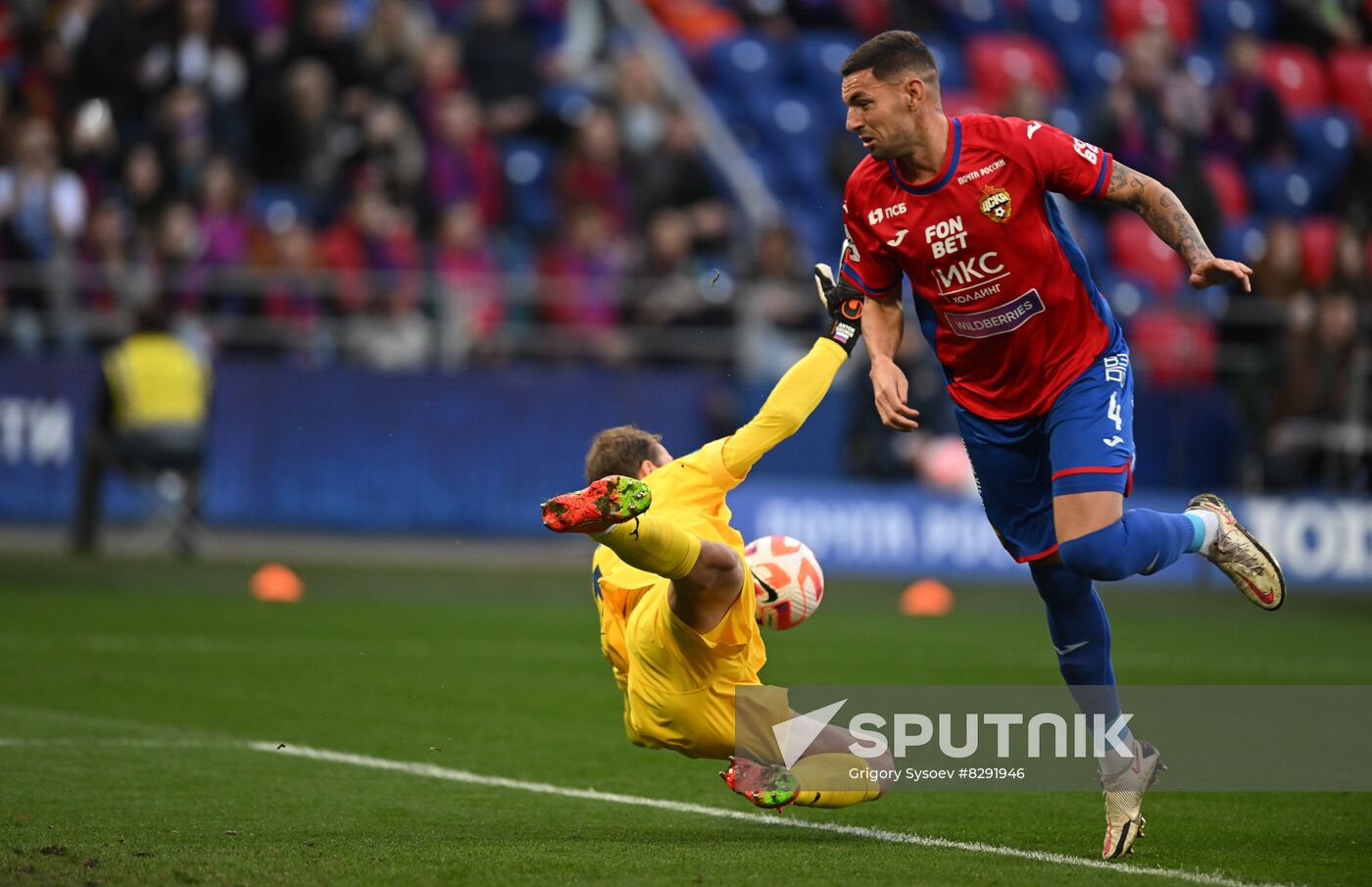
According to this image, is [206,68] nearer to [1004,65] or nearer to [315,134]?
[315,134]

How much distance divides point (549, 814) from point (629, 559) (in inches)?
50.8

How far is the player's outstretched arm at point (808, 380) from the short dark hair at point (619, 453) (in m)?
0.29

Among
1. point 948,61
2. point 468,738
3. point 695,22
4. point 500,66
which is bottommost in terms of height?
point 468,738

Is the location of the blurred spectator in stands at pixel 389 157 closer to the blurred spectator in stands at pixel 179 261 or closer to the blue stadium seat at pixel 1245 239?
the blurred spectator in stands at pixel 179 261

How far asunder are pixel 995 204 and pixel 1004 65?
15824 millimetres

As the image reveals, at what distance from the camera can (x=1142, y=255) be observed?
65.9ft

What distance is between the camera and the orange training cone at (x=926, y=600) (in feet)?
51.5

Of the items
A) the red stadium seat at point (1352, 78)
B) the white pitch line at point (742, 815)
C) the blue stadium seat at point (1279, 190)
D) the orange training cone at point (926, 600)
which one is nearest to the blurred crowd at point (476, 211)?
the blue stadium seat at point (1279, 190)

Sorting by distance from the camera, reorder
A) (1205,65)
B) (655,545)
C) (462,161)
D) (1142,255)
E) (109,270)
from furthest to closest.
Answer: (1205,65), (1142,255), (462,161), (109,270), (655,545)

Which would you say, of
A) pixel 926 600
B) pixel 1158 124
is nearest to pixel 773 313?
pixel 926 600

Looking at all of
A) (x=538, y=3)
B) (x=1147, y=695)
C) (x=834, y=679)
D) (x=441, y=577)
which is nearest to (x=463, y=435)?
(x=441, y=577)

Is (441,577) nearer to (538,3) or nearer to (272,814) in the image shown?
(538,3)

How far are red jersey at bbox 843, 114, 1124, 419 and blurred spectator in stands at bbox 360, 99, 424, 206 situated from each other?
1137cm

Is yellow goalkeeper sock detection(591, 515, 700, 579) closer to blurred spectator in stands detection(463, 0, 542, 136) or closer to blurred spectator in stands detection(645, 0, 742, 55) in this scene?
blurred spectator in stands detection(463, 0, 542, 136)
